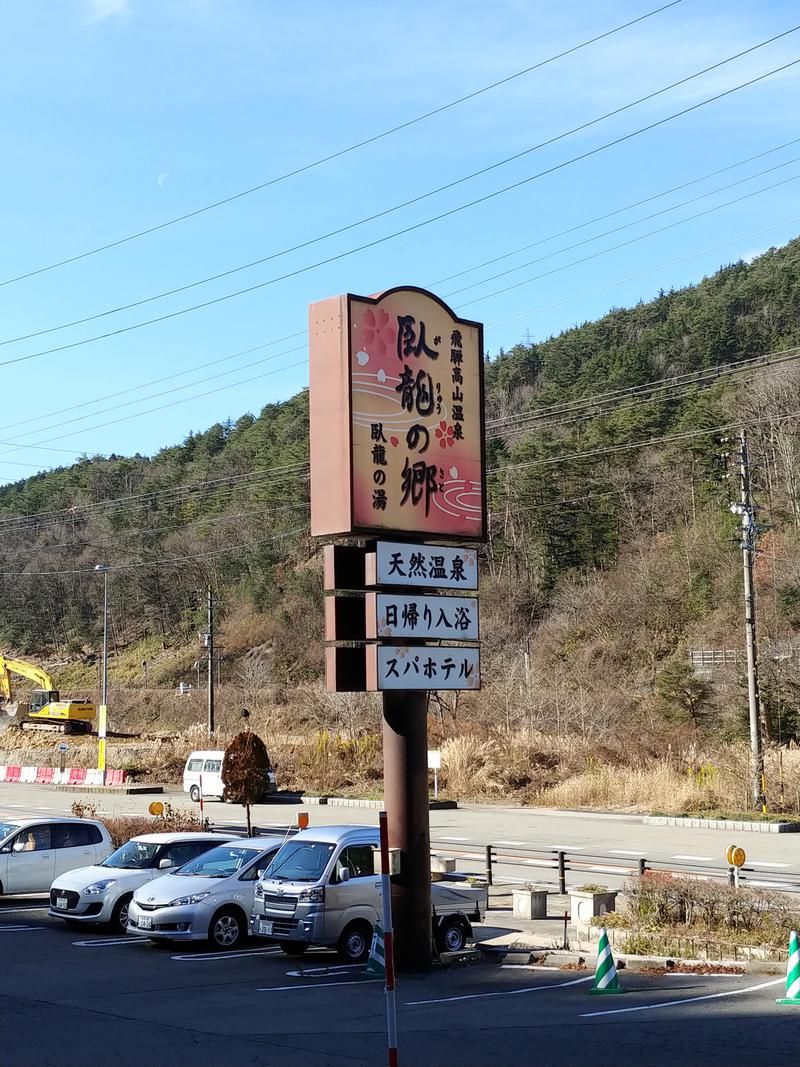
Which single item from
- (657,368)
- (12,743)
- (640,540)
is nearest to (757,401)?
(640,540)

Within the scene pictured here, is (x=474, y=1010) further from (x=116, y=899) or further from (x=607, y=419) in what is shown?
(x=607, y=419)

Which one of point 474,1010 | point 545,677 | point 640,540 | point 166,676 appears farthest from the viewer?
point 166,676

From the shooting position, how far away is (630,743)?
47250 mm

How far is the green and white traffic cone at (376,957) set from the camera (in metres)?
15.0

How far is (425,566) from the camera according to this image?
1598 centimetres

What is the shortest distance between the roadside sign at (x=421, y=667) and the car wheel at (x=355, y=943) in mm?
3488

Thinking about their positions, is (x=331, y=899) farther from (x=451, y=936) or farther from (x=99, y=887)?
(x=99, y=887)

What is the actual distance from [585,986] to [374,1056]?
4440mm

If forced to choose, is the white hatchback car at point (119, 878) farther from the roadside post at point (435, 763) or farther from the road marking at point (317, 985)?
the roadside post at point (435, 763)

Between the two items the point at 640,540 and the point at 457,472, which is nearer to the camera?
the point at 457,472

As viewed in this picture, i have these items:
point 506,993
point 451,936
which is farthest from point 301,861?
point 506,993

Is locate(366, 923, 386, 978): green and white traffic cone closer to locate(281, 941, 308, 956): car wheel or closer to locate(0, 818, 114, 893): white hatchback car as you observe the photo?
locate(281, 941, 308, 956): car wheel

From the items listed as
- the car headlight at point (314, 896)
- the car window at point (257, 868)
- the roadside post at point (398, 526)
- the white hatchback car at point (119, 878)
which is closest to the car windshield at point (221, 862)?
the car window at point (257, 868)

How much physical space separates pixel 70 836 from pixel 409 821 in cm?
976
